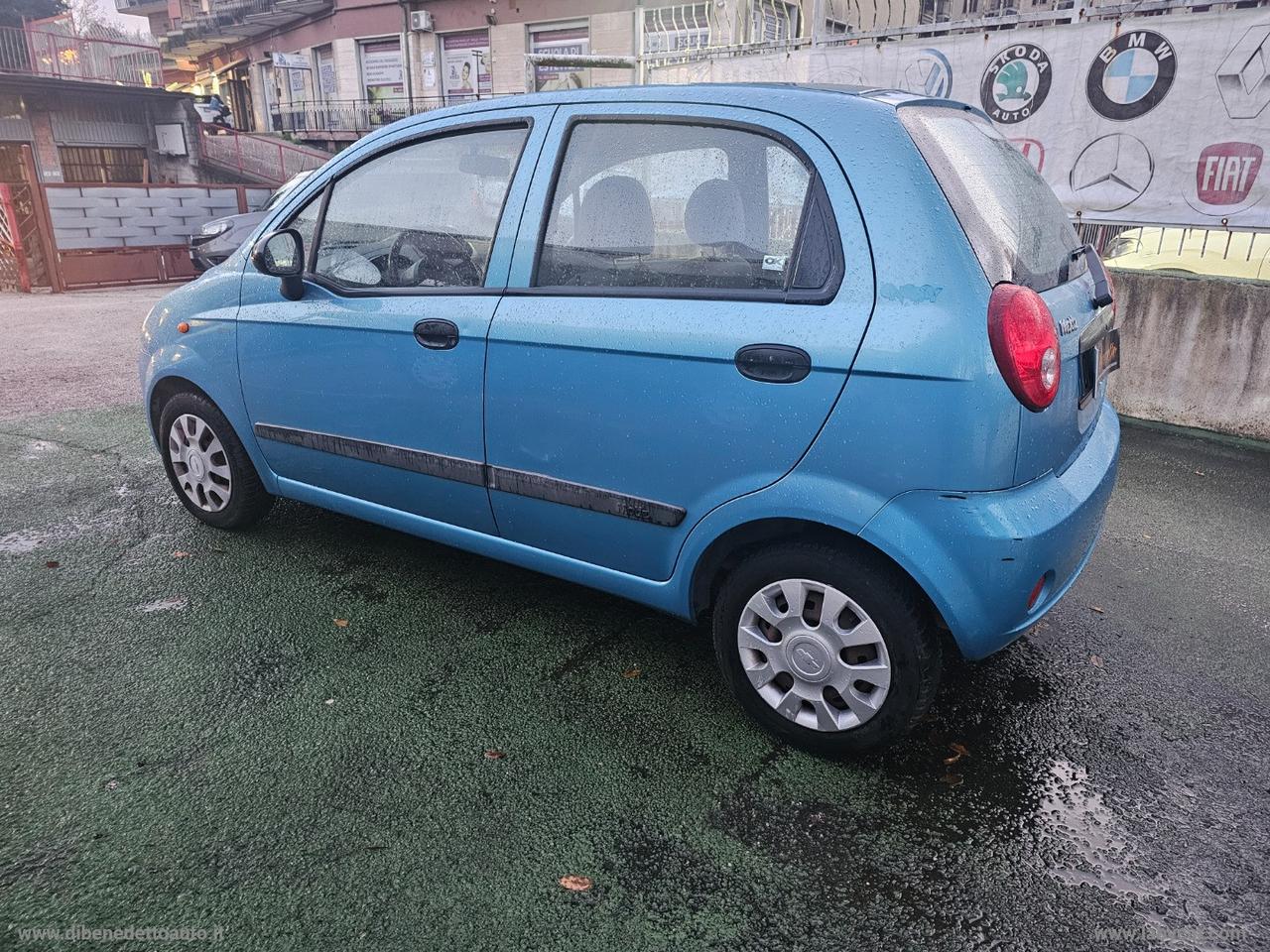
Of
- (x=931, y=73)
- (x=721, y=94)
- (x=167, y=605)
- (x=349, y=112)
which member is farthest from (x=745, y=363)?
(x=349, y=112)

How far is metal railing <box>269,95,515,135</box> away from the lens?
24.9 m

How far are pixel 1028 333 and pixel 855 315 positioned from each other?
412 mm

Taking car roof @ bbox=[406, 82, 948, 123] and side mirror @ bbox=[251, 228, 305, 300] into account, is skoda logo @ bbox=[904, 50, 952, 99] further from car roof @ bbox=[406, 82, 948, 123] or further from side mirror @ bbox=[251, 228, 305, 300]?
side mirror @ bbox=[251, 228, 305, 300]

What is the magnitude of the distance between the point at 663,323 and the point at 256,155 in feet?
88.4

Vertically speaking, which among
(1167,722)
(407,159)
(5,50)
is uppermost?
(5,50)

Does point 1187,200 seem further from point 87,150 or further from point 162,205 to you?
point 87,150

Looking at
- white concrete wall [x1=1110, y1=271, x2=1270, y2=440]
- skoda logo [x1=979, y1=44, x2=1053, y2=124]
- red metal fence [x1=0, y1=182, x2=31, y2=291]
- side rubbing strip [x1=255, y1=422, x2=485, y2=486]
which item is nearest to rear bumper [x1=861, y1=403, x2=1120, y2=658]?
side rubbing strip [x1=255, y1=422, x2=485, y2=486]

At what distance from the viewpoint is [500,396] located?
277 cm

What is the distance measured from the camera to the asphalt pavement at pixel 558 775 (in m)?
1.95

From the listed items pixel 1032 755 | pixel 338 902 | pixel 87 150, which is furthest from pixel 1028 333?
pixel 87 150

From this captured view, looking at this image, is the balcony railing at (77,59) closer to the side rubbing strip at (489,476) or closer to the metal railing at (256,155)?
the metal railing at (256,155)

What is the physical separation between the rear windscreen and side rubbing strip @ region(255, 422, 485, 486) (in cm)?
163

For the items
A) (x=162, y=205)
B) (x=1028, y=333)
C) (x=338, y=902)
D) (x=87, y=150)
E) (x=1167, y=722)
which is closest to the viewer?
(x=338, y=902)

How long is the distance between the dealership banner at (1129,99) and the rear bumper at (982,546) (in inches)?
152
